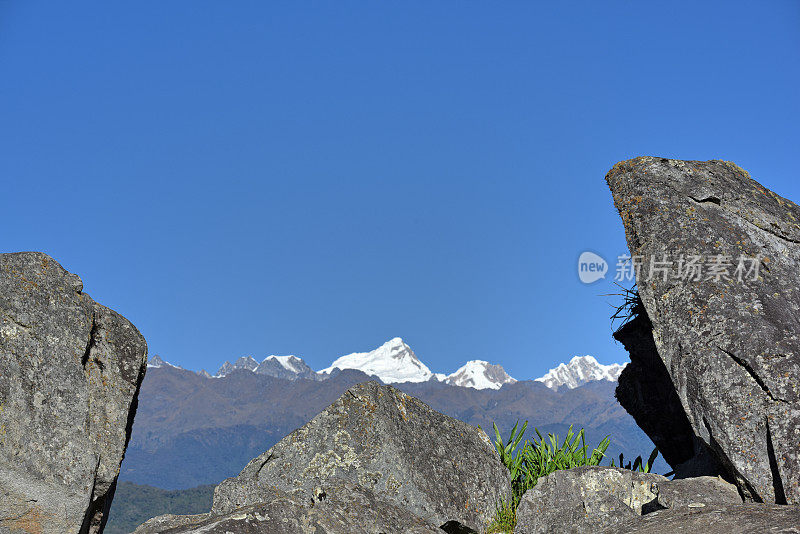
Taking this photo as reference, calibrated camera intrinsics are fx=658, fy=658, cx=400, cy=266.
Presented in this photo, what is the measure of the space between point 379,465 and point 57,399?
458 centimetres

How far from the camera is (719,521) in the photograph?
22.2 ft

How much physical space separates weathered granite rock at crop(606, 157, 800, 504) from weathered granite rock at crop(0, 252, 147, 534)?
8422 millimetres

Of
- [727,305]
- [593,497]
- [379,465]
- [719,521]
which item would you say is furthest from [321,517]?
[727,305]

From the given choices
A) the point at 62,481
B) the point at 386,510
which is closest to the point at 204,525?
the point at 386,510

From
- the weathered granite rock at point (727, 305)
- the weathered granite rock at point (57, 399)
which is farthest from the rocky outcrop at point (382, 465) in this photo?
the weathered granite rock at point (727, 305)

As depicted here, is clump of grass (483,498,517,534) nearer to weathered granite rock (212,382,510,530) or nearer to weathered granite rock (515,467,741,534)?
weathered granite rock (212,382,510,530)

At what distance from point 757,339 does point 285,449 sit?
7.17 m

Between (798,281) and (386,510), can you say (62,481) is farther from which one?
(798,281)

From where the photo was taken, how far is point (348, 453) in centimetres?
981

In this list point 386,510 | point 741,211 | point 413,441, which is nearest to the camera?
point 386,510

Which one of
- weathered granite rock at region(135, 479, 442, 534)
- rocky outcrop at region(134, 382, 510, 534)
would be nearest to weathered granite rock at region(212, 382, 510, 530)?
rocky outcrop at region(134, 382, 510, 534)

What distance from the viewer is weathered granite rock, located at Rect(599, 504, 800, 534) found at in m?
6.32

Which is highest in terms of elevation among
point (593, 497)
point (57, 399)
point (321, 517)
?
point (57, 399)

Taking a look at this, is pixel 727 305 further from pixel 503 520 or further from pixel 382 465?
pixel 382 465
